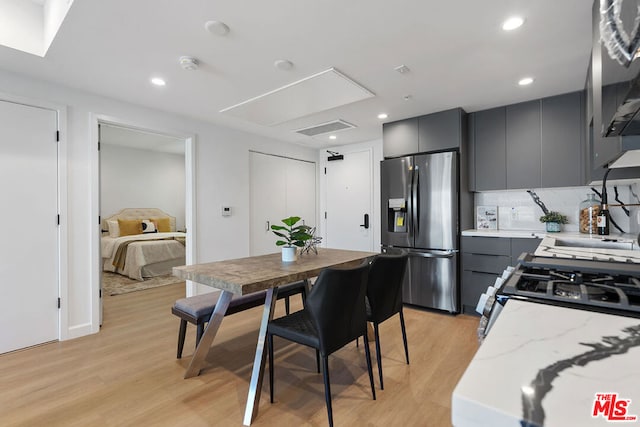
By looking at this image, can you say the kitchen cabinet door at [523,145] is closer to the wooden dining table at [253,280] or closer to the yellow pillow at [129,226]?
the wooden dining table at [253,280]

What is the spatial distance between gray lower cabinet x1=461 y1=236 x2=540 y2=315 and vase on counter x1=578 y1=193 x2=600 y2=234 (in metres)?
0.53

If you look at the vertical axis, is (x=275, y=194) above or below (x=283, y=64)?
below

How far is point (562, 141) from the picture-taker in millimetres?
3041

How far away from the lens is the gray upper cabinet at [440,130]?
134 inches

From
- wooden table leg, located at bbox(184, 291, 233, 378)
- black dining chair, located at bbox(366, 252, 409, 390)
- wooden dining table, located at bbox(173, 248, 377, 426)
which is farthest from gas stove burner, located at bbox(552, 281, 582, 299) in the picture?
wooden table leg, located at bbox(184, 291, 233, 378)

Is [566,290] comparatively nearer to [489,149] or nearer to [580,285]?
[580,285]

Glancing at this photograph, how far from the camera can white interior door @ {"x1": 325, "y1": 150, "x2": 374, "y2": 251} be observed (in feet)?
16.0

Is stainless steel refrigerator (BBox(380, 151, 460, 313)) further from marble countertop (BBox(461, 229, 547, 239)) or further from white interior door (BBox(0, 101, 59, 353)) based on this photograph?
white interior door (BBox(0, 101, 59, 353))

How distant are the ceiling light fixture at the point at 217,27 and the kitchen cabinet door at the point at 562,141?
3.12m

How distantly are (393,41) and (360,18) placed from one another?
35cm

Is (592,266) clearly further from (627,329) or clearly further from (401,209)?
(401,209)

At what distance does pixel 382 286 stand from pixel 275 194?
3143 millimetres

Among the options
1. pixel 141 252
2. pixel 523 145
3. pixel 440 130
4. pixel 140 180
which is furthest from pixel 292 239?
pixel 140 180

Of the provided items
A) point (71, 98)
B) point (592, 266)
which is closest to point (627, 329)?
point (592, 266)
